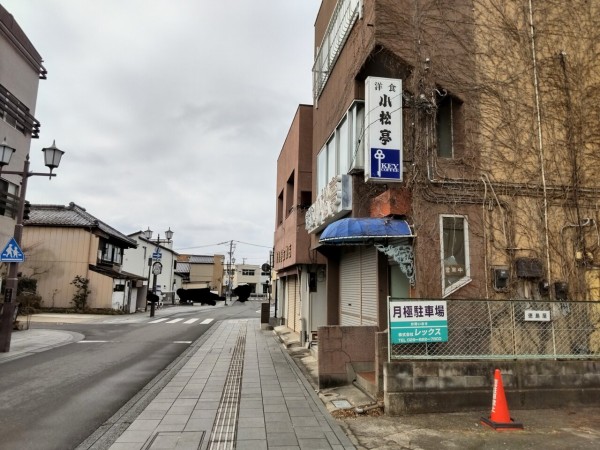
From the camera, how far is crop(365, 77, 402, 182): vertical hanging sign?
7.60 metres

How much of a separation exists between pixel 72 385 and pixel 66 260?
2411cm

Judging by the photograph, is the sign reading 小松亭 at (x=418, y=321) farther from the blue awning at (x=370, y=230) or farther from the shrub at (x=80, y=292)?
the shrub at (x=80, y=292)

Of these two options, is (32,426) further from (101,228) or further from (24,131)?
(101,228)

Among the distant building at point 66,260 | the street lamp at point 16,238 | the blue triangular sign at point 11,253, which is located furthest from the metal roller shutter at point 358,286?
the distant building at point 66,260

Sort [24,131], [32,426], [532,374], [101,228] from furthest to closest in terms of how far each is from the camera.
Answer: [101,228] → [24,131] → [532,374] → [32,426]

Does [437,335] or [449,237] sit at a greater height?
[449,237]

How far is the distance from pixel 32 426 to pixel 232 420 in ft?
9.15

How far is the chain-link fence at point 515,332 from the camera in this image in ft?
22.7

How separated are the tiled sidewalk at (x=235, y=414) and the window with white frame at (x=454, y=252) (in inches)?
132

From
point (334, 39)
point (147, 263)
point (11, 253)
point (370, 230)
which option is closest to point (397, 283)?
point (370, 230)

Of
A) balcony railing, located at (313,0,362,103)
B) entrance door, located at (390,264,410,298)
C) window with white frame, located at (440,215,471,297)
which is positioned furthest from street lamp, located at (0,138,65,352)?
window with white frame, located at (440,215,471,297)

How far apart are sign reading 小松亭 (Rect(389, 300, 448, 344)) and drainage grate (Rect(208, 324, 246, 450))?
280 centimetres

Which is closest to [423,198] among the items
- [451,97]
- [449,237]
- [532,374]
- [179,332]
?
[449,237]

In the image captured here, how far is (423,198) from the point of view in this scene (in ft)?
25.5
